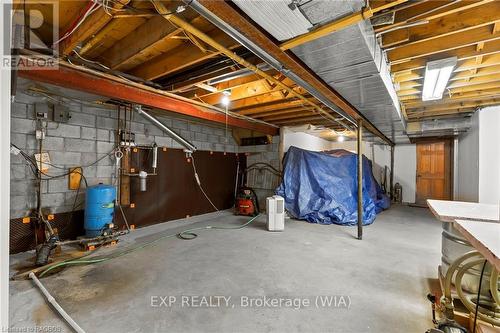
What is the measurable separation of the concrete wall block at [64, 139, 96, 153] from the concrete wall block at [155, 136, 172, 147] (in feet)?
3.65

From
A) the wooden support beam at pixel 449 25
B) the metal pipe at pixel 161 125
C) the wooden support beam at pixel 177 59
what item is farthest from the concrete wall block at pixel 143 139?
the wooden support beam at pixel 449 25

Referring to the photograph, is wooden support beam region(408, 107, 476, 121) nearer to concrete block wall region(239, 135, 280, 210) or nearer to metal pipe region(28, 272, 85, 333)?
concrete block wall region(239, 135, 280, 210)

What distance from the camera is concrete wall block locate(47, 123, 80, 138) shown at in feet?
10.7

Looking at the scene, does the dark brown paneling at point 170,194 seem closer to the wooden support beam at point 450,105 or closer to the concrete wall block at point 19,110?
the concrete wall block at point 19,110

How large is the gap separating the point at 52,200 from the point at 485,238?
4481 mm

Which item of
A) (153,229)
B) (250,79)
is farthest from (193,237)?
(250,79)

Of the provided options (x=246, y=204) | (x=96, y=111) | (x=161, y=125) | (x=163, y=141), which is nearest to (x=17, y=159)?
(x=96, y=111)

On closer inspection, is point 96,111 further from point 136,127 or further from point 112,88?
point 112,88

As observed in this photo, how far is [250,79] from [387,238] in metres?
3.29

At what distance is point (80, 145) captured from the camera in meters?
3.54

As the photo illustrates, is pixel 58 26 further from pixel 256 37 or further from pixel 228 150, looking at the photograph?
pixel 228 150

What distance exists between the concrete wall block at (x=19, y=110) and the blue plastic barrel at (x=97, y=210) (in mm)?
1238

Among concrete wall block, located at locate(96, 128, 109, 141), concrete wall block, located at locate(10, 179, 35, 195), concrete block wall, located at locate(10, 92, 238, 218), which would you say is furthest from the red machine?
concrete wall block, located at locate(10, 179, 35, 195)

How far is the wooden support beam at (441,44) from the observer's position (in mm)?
2020
